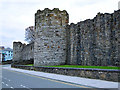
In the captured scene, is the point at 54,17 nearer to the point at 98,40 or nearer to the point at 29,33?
the point at 98,40

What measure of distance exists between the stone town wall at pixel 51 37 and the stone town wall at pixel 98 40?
247 cm

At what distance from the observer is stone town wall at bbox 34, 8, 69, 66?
2655cm

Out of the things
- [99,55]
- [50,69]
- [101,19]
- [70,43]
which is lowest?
[50,69]

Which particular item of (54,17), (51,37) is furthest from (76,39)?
(54,17)

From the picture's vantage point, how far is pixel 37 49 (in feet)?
92.2

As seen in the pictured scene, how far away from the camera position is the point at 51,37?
87.7ft

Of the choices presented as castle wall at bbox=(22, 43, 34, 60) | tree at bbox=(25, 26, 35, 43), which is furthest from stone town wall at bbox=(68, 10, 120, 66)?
tree at bbox=(25, 26, 35, 43)

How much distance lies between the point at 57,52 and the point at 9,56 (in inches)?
5032

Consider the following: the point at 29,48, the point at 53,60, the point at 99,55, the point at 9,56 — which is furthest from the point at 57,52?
the point at 9,56

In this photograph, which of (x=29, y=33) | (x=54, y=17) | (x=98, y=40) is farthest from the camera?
(x=29, y=33)

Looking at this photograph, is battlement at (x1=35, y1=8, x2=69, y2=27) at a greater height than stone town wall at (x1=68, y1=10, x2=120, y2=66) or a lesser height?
greater

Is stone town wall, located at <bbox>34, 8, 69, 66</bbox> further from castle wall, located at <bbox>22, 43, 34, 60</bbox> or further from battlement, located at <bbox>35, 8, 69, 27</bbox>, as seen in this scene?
castle wall, located at <bbox>22, 43, 34, 60</bbox>

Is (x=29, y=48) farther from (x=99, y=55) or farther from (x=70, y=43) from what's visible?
(x=99, y=55)

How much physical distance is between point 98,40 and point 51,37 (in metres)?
8.45
